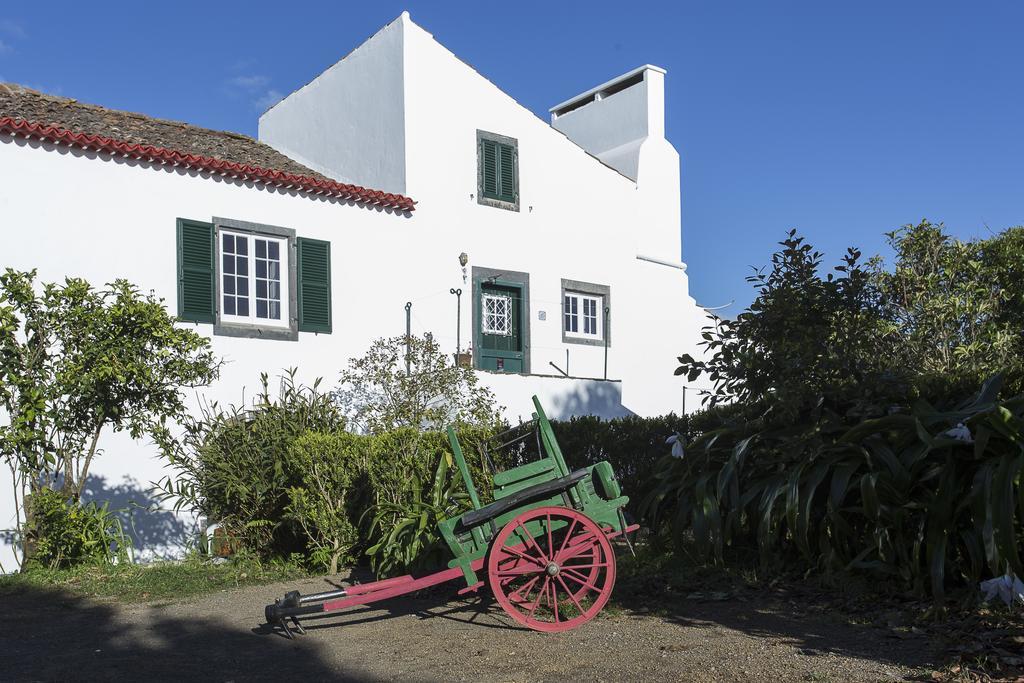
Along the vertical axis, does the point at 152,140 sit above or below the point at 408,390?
above

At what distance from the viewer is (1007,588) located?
538 cm

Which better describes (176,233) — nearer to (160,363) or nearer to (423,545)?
(160,363)

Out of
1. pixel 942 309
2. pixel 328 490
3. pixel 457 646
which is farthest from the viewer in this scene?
pixel 942 309

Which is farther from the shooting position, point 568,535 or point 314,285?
point 314,285

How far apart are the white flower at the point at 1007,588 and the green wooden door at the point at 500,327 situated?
9.22m

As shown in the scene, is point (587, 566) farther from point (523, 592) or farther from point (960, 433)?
point (960, 433)

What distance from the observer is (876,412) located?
7043mm

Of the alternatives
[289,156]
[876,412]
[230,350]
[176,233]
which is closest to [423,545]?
[876,412]

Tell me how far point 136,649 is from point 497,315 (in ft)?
29.6

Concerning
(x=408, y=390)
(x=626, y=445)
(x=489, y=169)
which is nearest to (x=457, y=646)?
(x=626, y=445)

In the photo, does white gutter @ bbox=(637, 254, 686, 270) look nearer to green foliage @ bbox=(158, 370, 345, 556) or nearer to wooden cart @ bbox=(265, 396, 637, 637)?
green foliage @ bbox=(158, 370, 345, 556)

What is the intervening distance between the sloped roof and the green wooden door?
1890mm

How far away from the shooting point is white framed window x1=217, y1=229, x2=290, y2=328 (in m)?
11.8

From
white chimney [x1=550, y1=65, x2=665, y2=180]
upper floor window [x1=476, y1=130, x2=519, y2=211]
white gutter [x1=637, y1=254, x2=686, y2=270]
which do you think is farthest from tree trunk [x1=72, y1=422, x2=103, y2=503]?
white chimney [x1=550, y1=65, x2=665, y2=180]
